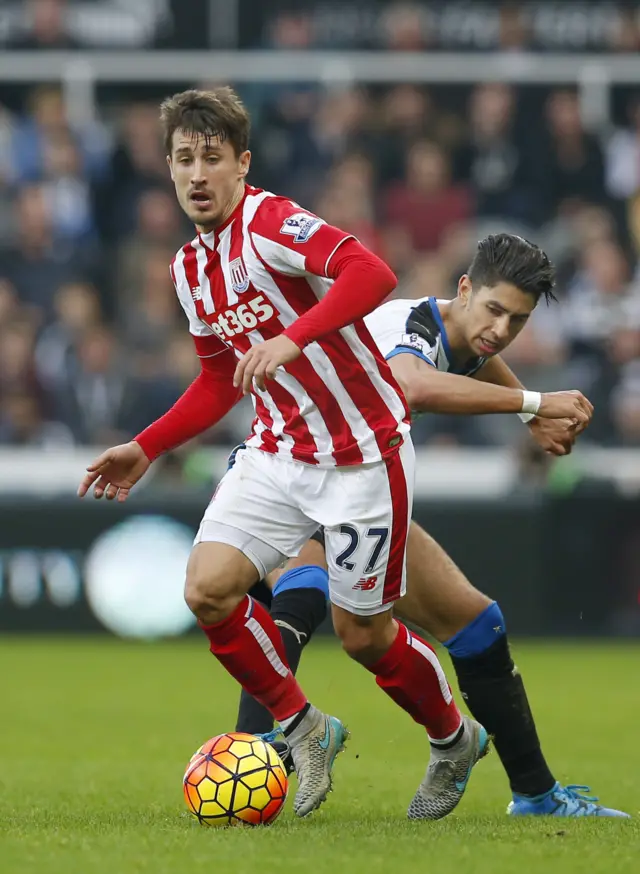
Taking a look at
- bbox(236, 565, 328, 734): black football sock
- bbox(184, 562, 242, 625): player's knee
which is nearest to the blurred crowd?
bbox(236, 565, 328, 734): black football sock

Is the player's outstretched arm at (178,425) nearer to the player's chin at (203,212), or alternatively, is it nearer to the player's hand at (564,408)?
the player's chin at (203,212)

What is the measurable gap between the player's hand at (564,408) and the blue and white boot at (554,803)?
1256mm

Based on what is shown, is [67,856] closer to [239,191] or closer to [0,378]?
[239,191]

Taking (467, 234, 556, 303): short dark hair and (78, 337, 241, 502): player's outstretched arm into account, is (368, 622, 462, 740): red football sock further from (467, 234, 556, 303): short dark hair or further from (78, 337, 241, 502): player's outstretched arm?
(467, 234, 556, 303): short dark hair

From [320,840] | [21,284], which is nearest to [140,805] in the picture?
[320,840]

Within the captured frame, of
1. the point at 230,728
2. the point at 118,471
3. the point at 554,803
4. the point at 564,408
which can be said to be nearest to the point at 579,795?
the point at 554,803

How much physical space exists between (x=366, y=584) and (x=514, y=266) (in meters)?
1.13

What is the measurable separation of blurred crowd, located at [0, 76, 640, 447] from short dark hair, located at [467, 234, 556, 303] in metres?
6.69

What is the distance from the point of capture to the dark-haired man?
5.25m

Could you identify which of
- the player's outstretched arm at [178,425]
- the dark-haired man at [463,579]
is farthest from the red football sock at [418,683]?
the player's outstretched arm at [178,425]

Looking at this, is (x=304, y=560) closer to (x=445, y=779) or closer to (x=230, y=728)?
(x=445, y=779)

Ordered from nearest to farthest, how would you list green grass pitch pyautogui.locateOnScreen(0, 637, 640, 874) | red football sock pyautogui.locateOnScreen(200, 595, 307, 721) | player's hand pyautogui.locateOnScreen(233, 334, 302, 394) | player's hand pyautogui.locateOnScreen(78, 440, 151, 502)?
green grass pitch pyautogui.locateOnScreen(0, 637, 640, 874) < player's hand pyautogui.locateOnScreen(233, 334, 302, 394) < red football sock pyautogui.locateOnScreen(200, 595, 307, 721) < player's hand pyautogui.locateOnScreen(78, 440, 151, 502)

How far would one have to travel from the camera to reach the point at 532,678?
32.4ft

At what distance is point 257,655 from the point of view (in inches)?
195
